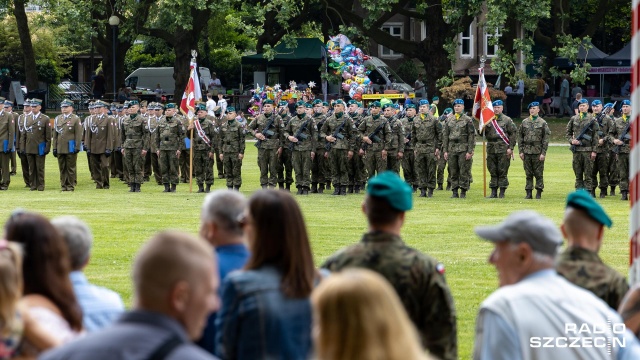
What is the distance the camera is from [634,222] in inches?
278

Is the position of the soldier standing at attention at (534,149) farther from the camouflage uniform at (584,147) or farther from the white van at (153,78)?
the white van at (153,78)

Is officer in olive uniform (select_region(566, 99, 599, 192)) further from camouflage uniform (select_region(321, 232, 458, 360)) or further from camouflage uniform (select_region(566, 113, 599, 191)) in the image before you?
camouflage uniform (select_region(321, 232, 458, 360))

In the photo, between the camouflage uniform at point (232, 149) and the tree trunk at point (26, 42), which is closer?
the camouflage uniform at point (232, 149)

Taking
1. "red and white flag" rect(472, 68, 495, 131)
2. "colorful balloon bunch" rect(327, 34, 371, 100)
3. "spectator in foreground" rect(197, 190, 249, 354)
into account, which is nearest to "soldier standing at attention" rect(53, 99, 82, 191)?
"red and white flag" rect(472, 68, 495, 131)

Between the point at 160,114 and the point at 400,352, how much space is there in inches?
1013

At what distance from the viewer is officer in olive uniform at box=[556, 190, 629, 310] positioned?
20.0ft

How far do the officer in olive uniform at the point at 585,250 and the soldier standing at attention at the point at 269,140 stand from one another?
20.5m

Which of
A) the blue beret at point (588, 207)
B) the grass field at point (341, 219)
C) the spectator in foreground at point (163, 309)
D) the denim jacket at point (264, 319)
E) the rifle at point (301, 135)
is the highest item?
the rifle at point (301, 135)

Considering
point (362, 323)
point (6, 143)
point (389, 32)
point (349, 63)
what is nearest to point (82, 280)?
point (362, 323)

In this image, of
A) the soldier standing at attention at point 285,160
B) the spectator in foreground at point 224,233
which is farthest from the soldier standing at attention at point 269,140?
the spectator in foreground at point 224,233

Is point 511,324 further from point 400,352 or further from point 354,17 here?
point 354,17

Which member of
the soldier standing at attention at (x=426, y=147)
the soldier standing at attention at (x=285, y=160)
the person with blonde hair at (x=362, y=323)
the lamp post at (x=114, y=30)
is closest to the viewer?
the person with blonde hair at (x=362, y=323)

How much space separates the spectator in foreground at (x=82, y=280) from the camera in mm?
5602

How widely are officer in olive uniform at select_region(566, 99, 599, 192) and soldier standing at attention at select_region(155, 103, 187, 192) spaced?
8582mm
